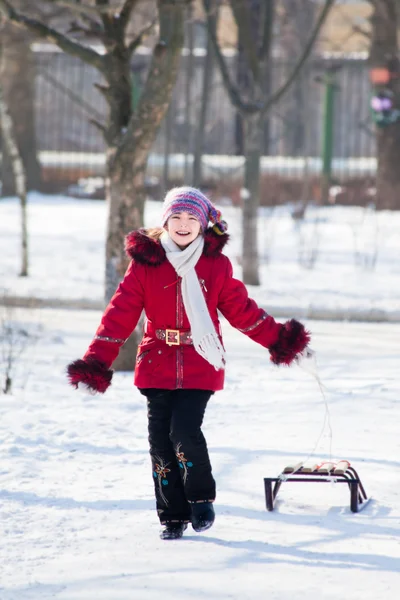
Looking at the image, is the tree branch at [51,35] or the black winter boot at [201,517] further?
the tree branch at [51,35]

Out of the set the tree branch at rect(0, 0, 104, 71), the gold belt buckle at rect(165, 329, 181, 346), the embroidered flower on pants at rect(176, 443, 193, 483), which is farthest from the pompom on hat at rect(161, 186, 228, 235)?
the tree branch at rect(0, 0, 104, 71)

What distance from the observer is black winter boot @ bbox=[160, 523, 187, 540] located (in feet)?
14.1

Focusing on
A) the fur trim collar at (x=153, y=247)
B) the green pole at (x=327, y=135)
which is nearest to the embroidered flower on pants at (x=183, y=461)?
the fur trim collar at (x=153, y=247)

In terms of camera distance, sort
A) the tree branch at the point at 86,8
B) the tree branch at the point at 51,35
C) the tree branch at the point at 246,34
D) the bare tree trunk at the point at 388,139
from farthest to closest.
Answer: the bare tree trunk at the point at 388,139, the tree branch at the point at 246,34, the tree branch at the point at 51,35, the tree branch at the point at 86,8

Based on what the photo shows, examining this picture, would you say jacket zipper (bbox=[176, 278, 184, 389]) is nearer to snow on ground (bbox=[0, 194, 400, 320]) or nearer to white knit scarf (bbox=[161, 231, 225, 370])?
white knit scarf (bbox=[161, 231, 225, 370])

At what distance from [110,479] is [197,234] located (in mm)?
1394

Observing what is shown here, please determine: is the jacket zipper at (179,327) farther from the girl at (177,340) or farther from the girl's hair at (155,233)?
the girl's hair at (155,233)

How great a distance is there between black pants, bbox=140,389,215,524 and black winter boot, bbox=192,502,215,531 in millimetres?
24

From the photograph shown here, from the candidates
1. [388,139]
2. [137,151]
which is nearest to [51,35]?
[137,151]

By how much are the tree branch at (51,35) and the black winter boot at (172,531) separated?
4.14 m

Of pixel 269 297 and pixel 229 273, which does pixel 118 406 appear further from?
pixel 269 297

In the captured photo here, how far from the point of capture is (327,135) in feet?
69.1

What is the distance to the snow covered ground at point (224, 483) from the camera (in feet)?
12.5

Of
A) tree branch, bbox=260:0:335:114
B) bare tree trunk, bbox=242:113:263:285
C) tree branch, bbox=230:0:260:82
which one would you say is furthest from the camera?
bare tree trunk, bbox=242:113:263:285
